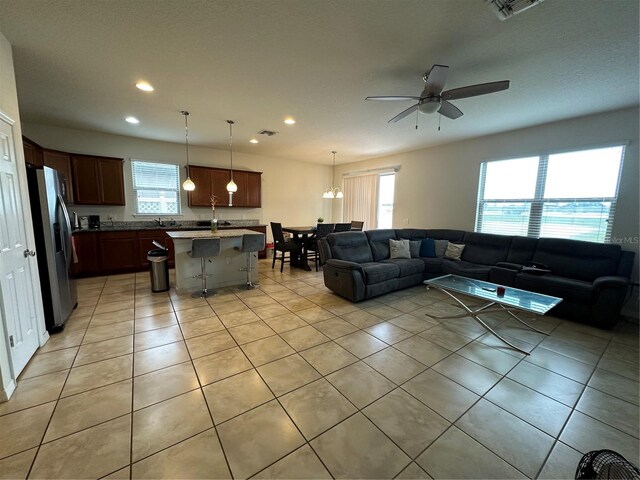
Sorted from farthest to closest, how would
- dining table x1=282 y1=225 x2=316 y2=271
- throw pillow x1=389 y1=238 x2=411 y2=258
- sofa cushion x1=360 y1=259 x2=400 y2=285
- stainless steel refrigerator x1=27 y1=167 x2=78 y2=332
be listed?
dining table x1=282 y1=225 x2=316 y2=271 < throw pillow x1=389 y1=238 x2=411 y2=258 < sofa cushion x1=360 y1=259 x2=400 y2=285 < stainless steel refrigerator x1=27 y1=167 x2=78 y2=332

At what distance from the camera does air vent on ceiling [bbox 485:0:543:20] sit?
1.59 meters

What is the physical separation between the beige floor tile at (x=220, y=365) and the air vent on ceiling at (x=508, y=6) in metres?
3.21

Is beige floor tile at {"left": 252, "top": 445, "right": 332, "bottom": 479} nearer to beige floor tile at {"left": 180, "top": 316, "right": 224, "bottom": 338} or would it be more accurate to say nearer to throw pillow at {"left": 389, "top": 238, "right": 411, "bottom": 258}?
beige floor tile at {"left": 180, "top": 316, "right": 224, "bottom": 338}

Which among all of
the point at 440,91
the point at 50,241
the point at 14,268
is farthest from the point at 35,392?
the point at 440,91

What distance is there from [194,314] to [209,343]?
83 cm

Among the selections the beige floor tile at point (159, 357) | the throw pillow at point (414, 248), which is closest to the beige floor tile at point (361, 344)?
the beige floor tile at point (159, 357)

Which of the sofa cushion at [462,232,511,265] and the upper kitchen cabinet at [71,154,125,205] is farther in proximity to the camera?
the upper kitchen cabinet at [71,154,125,205]

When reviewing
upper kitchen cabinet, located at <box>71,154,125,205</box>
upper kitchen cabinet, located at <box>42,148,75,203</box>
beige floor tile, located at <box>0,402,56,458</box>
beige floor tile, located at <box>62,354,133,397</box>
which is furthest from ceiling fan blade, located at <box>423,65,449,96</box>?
upper kitchen cabinet, located at <box>71,154,125,205</box>

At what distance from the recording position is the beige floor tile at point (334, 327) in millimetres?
2746

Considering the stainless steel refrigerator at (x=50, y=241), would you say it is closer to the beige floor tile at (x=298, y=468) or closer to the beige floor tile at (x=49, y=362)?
the beige floor tile at (x=49, y=362)

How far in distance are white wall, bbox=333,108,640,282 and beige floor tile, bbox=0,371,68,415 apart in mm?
5548

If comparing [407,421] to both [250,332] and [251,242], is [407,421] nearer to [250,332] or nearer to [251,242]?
[250,332]

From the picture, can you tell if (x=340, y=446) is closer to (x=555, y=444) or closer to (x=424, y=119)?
(x=555, y=444)

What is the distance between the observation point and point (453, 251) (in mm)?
4762
